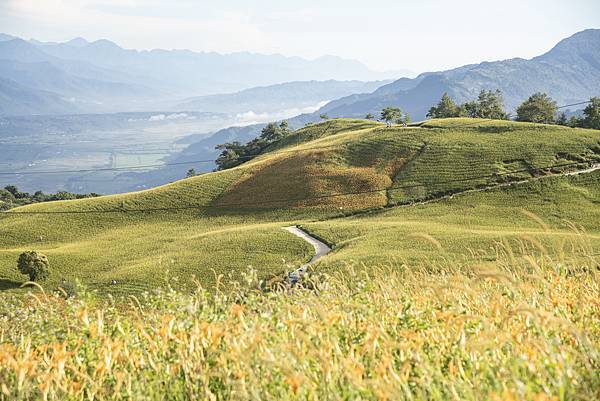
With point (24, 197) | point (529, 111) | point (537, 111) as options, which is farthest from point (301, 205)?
point (24, 197)

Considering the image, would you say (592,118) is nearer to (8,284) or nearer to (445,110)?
(445,110)

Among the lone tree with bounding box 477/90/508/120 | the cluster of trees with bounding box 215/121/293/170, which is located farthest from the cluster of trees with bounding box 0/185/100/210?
the lone tree with bounding box 477/90/508/120

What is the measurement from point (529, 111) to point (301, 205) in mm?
67902

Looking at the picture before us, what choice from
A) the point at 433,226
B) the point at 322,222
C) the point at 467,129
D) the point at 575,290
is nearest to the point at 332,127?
the point at 467,129

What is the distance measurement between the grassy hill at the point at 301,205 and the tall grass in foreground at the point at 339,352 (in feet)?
116

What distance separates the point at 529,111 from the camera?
114 meters

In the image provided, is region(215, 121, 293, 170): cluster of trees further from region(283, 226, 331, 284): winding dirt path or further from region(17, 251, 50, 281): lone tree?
region(17, 251, 50, 281): lone tree

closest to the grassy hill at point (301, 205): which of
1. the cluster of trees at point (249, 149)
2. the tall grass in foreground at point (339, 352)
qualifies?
the tall grass in foreground at point (339, 352)

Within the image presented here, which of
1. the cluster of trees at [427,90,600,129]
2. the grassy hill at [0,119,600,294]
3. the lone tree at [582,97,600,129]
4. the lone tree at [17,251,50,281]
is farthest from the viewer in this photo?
the cluster of trees at [427,90,600,129]

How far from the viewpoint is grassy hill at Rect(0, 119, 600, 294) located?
50.5 meters

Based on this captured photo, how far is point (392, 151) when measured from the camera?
79.4 metres

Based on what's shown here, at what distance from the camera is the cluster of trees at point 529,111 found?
104319 millimetres

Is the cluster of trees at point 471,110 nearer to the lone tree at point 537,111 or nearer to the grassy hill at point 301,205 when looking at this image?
the lone tree at point 537,111

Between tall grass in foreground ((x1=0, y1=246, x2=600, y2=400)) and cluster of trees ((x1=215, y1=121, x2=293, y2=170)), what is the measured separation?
412ft
